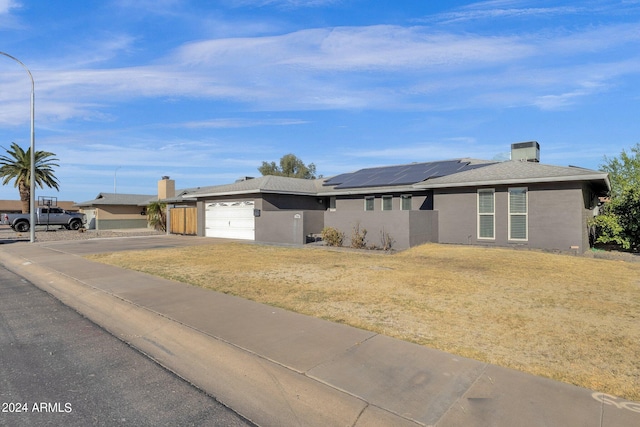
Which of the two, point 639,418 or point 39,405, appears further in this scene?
point 39,405

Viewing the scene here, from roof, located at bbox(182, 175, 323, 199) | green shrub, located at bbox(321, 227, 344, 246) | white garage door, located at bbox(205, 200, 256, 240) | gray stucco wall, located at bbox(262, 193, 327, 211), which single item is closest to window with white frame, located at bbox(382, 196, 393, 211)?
green shrub, located at bbox(321, 227, 344, 246)

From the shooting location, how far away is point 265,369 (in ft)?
13.6

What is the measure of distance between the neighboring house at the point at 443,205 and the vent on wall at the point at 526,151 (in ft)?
0.18

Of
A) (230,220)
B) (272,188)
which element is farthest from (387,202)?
(230,220)

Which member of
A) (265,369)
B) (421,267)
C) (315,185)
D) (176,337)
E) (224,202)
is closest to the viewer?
(265,369)

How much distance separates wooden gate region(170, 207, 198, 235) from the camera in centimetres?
2629

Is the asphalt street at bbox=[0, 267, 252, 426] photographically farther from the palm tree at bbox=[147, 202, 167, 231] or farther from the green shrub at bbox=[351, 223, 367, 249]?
the palm tree at bbox=[147, 202, 167, 231]

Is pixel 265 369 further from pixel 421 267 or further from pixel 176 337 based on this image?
pixel 421 267

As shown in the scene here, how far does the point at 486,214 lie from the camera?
1576 centimetres

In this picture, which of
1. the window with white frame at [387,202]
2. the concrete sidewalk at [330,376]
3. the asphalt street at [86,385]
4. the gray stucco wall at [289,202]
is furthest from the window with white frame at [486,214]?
the asphalt street at [86,385]

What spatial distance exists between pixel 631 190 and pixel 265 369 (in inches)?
685

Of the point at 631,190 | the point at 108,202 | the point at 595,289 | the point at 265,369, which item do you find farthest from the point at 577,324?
the point at 108,202

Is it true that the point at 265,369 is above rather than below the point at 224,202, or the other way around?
below

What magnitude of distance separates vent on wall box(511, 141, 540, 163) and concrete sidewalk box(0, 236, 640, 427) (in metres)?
19.7
